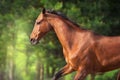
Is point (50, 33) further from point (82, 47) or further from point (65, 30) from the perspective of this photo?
point (82, 47)

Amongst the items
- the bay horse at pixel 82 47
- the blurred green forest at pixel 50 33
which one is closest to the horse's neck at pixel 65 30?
the bay horse at pixel 82 47

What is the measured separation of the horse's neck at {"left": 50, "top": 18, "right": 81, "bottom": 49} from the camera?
7062mm

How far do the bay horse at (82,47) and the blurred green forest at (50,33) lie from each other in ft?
10.6

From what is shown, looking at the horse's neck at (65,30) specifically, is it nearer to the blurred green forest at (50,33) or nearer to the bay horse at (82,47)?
the bay horse at (82,47)

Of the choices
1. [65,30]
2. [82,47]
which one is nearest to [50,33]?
[65,30]

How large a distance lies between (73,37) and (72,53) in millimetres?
280

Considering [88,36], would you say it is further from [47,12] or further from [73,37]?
[47,12]

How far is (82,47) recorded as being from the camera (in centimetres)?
695

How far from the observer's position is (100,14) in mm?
11273

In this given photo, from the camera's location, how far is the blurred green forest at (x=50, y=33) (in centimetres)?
1064

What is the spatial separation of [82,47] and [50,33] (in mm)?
3979

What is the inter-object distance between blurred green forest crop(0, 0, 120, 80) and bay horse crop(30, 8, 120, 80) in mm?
3242

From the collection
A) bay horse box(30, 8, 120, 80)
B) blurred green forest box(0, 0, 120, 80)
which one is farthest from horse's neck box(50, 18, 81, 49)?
blurred green forest box(0, 0, 120, 80)

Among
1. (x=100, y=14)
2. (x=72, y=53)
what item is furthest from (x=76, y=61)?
(x=100, y=14)
